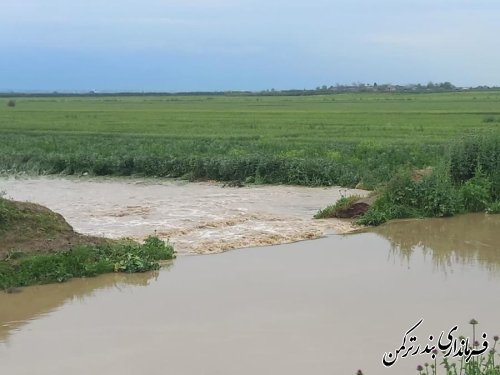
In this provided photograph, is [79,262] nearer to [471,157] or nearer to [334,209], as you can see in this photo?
[334,209]

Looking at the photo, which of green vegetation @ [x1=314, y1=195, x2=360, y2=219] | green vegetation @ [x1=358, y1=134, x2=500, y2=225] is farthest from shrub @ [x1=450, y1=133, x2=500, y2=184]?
green vegetation @ [x1=314, y1=195, x2=360, y2=219]

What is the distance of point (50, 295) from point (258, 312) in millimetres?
2638

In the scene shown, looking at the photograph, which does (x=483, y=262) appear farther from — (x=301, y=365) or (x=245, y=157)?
(x=245, y=157)

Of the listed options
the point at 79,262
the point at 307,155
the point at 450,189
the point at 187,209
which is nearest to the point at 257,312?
the point at 79,262

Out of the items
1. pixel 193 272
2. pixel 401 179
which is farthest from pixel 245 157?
pixel 193 272

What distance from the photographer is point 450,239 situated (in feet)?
36.8

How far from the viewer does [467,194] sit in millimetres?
13398

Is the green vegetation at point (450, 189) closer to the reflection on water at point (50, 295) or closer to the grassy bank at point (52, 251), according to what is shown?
the grassy bank at point (52, 251)

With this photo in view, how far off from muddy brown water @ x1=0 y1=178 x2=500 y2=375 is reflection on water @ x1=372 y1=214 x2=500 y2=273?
0.06m

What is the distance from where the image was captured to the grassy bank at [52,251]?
28.1 feet

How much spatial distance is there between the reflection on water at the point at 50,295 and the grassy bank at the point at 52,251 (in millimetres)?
155

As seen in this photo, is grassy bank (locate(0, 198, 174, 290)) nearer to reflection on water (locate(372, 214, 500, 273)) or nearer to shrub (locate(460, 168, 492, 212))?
reflection on water (locate(372, 214, 500, 273))

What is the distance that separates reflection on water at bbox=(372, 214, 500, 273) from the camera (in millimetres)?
9852

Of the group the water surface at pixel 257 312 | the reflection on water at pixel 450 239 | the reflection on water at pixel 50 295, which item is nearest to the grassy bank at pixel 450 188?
the reflection on water at pixel 450 239
